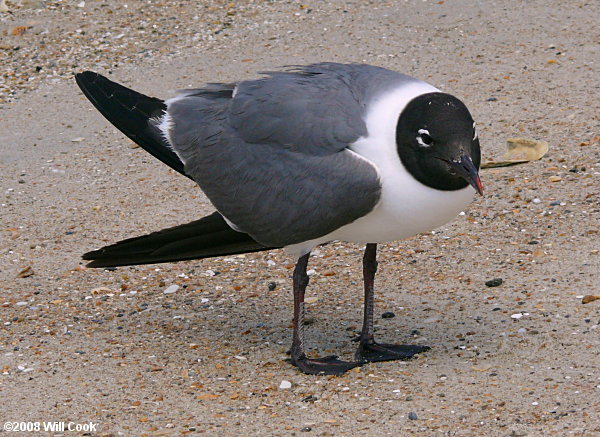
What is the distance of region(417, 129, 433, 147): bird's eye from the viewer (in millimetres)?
4426

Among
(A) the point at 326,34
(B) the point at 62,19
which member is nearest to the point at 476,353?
(A) the point at 326,34

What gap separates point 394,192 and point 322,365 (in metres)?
0.98

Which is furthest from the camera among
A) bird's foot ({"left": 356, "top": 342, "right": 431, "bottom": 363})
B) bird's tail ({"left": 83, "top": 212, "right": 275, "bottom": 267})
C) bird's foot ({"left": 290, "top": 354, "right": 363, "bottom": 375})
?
bird's tail ({"left": 83, "top": 212, "right": 275, "bottom": 267})

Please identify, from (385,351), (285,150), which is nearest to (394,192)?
(285,150)

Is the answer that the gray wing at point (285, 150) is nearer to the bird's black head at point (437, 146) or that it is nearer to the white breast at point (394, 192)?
the white breast at point (394, 192)

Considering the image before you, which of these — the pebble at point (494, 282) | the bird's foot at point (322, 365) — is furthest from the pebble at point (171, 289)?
the pebble at point (494, 282)

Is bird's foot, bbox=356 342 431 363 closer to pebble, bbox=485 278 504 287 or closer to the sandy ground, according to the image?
the sandy ground

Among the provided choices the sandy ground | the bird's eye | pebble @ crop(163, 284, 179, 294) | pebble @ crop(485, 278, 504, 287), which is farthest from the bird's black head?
pebble @ crop(163, 284, 179, 294)

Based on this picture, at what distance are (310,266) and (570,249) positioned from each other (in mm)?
1453

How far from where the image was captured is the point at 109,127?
27.1ft

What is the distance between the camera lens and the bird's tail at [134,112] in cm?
527

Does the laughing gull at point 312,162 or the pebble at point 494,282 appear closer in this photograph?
the laughing gull at point 312,162

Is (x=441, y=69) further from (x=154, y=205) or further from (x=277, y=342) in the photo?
(x=277, y=342)

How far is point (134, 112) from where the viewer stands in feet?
17.7
